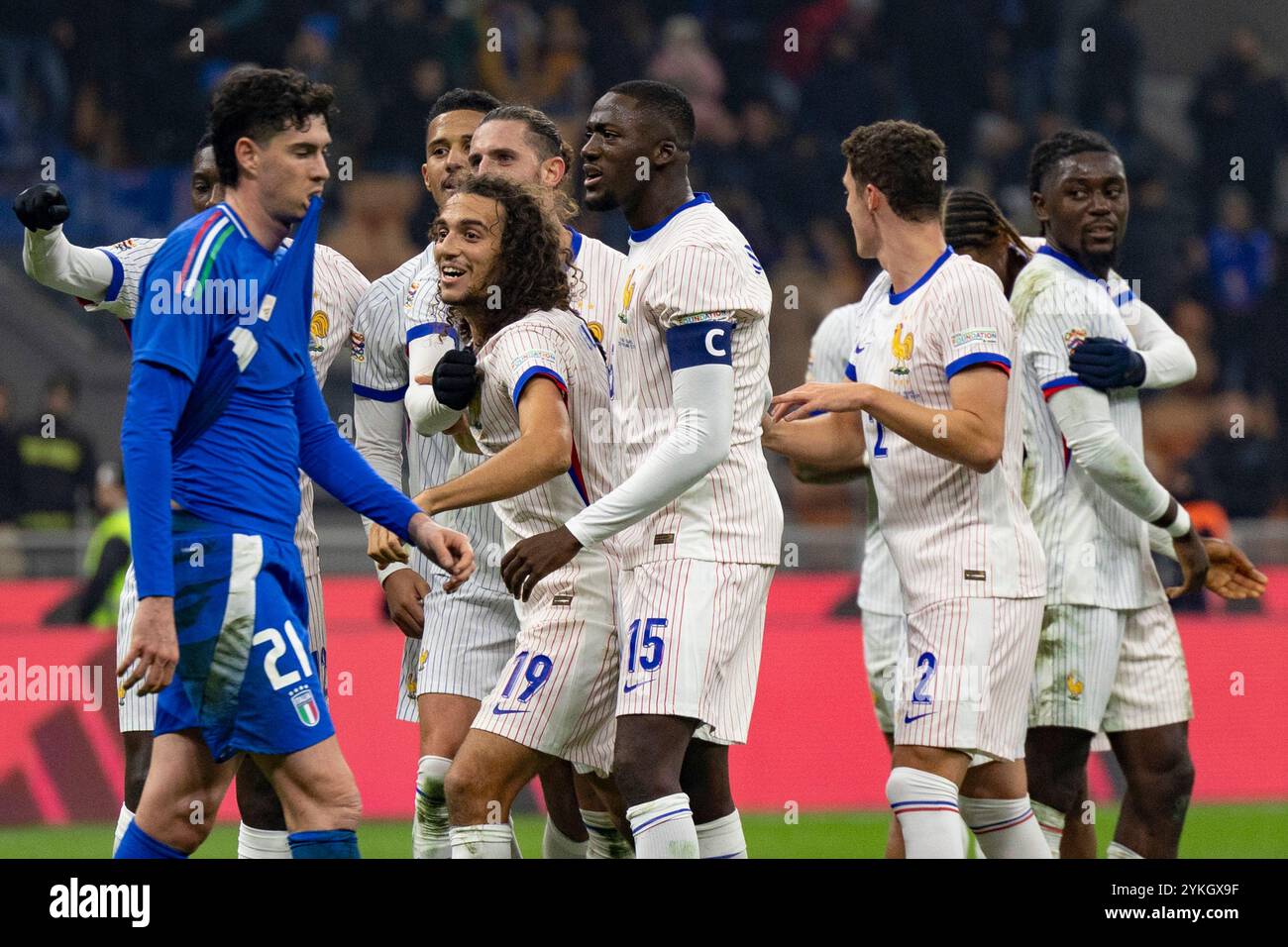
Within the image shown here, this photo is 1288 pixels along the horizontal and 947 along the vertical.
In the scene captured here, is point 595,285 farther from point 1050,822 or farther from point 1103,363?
point 1050,822

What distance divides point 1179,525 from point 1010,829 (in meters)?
1.20

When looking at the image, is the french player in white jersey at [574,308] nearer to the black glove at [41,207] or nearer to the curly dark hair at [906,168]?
the curly dark hair at [906,168]

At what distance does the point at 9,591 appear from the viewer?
9062 mm

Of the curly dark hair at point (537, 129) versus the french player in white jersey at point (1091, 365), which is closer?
the french player in white jersey at point (1091, 365)

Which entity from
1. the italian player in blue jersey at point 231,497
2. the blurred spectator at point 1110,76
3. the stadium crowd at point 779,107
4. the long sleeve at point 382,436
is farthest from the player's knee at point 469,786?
the blurred spectator at point 1110,76

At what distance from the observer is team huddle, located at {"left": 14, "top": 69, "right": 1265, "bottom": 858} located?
401 centimetres

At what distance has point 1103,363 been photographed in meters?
5.27

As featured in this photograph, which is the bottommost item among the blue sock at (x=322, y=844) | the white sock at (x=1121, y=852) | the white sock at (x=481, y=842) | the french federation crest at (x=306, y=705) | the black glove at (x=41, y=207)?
the white sock at (x=1121, y=852)

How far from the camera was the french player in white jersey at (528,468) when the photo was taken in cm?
455

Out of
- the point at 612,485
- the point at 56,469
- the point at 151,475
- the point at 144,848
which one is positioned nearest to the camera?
the point at 151,475

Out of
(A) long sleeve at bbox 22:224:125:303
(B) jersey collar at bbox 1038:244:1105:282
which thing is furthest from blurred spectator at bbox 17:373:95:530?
(B) jersey collar at bbox 1038:244:1105:282

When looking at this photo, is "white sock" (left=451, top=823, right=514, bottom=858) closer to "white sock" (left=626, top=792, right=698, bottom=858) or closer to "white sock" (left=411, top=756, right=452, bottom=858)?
"white sock" (left=626, top=792, right=698, bottom=858)

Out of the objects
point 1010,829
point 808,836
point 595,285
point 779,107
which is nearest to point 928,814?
point 1010,829

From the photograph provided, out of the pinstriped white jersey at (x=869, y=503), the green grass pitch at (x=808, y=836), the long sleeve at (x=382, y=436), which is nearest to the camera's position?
the long sleeve at (x=382, y=436)
